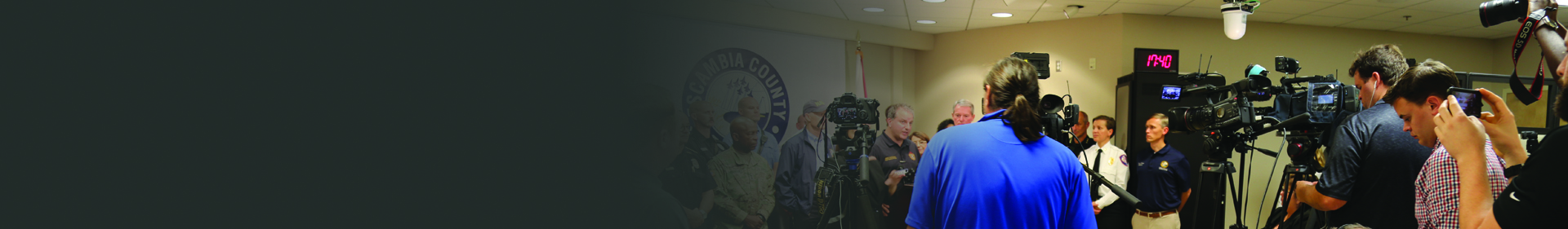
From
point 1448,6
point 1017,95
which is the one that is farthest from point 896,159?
point 1448,6

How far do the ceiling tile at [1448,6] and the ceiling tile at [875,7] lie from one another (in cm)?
321

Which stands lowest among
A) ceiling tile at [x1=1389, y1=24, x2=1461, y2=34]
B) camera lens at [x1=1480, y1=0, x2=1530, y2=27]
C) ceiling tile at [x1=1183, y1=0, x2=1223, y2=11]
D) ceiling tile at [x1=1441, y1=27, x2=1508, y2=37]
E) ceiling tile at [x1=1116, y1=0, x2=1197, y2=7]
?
camera lens at [x1=1480, y1=0, x2=1530, y2=27]

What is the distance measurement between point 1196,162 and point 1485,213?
12.3 ft

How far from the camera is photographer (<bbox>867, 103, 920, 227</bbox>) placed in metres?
2.47

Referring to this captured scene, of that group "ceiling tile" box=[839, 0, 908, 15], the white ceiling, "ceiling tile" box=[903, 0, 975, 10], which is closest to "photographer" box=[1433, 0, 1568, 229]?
"ceiling tile" box=[839, 0, 908, 15]

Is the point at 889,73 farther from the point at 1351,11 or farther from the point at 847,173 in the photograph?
the point at 847,173

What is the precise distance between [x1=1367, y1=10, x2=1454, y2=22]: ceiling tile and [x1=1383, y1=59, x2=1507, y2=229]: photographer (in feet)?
13.7

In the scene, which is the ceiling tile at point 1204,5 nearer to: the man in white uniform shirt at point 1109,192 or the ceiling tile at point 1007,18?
the ceiling tile at point 1007,18

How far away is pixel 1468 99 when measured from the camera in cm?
102

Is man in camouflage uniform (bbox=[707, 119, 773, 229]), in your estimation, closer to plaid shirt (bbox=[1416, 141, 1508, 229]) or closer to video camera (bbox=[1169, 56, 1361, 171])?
plaid shirt (bbox=[1416, 141, 1508, 229])

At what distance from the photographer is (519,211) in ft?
0.79

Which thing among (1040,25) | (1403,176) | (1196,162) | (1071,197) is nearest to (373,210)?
(1071,197)

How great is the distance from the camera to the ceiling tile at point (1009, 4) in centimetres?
414

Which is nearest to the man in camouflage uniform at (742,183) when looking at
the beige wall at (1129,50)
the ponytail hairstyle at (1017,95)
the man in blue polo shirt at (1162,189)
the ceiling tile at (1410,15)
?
the ponytail hairstyle at (1017,95)
